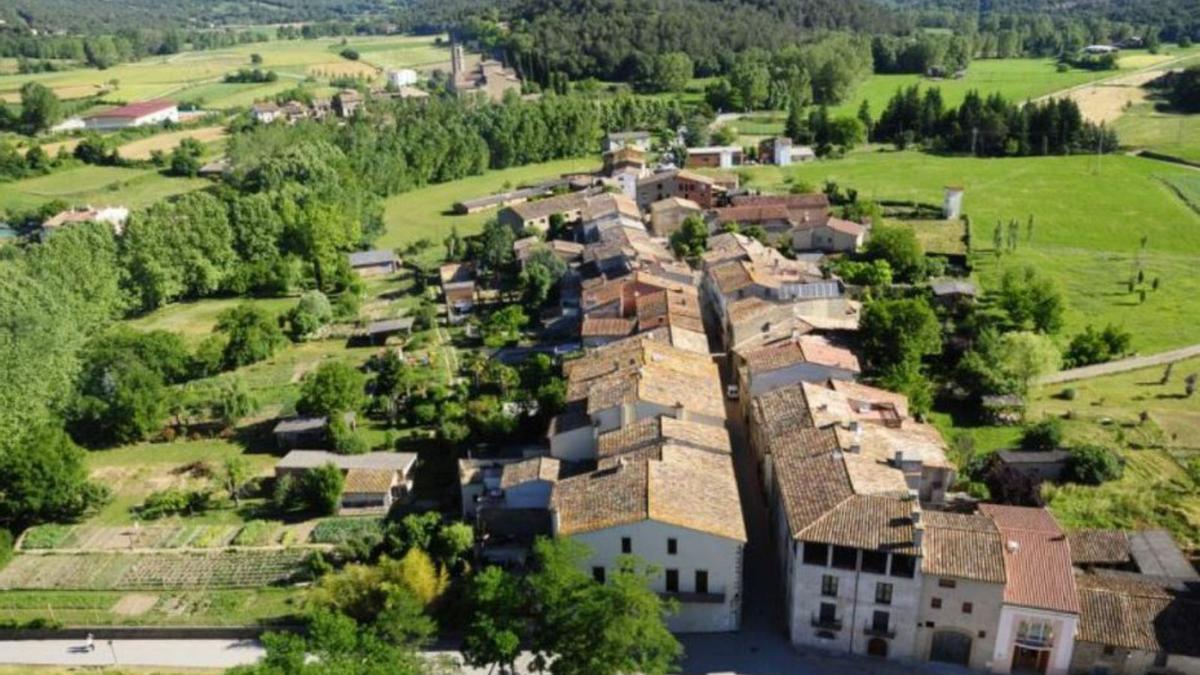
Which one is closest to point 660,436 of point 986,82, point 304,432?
point 304,432

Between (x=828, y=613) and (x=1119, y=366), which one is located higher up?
(x=1119, y=366)

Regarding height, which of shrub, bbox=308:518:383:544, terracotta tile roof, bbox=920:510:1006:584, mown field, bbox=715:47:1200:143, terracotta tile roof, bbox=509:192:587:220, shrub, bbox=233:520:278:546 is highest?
mown field, bbox=715:47:1200:143

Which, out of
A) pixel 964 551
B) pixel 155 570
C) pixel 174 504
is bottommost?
pixel 155 570

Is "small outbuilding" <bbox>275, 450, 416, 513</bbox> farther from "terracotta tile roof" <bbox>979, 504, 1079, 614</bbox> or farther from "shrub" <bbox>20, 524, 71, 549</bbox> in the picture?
"terracotta tile roof" <bbox>979, 504, 1079, 614</bbox>

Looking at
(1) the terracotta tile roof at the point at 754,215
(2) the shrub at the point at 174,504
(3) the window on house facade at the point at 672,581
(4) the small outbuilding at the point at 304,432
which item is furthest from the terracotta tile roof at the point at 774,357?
(1) the terracotta tile roof at the point at 754,215

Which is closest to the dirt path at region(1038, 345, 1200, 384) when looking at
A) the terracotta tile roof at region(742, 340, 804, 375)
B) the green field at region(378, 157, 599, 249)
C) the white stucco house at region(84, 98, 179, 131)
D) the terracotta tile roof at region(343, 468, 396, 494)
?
the terracotta tile roof at region(742, 340, 804, 375)

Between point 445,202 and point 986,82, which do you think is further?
point 986,82

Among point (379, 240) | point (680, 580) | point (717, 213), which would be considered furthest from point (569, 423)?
point (379, 240)

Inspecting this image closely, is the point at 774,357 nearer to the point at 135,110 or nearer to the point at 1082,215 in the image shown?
the point at 1082,215
